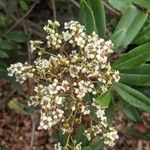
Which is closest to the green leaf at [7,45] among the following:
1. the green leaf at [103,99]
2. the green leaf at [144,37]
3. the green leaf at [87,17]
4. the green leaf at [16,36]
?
the green leaf at [16,36]

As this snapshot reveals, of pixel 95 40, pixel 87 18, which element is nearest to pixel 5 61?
pixel 87 18

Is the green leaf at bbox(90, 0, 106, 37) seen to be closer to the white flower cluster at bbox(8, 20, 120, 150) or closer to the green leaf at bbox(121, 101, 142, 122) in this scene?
the white flower cluster at bbox(8, 20, 120, 150)

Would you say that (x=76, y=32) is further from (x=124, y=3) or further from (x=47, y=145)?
(x=47, y=145)

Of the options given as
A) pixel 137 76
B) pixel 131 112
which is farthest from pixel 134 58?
pixel 131 112

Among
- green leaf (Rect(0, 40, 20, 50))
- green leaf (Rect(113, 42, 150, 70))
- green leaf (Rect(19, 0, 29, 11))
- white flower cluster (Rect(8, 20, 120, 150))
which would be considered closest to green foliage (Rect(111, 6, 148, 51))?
green leaf (Rect(113, 42, 150, 70))

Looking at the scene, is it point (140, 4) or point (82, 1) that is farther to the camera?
point (140, 4)

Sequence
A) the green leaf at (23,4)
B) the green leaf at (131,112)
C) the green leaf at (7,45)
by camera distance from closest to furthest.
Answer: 1. the green leaf at (131,112)
2. the green leaf at (7,45)
3. the green leaf at (23,4)

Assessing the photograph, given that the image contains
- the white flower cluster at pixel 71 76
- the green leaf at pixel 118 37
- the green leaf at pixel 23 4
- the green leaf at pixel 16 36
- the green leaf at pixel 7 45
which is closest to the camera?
the white flower cluster at pixel 71 76

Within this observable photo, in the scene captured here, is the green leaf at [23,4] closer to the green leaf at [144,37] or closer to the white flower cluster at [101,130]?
the green leaf at [144,37]
